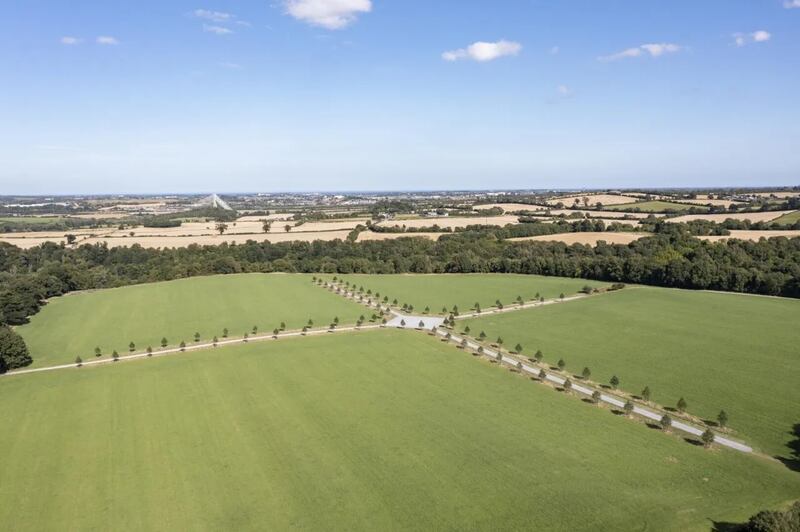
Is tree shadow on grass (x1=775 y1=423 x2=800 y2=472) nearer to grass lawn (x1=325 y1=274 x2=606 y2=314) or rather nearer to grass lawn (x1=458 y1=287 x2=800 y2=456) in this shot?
grass lawn (x1=458 y1=287 x2=800 y2=456)

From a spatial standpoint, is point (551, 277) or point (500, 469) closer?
point (500, 469)

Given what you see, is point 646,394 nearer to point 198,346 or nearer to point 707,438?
point 707,438

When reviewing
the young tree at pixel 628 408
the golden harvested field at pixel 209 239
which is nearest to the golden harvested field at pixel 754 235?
the young tree at pixel 628 408

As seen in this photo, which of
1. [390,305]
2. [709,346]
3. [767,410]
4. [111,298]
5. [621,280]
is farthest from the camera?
[621,280]

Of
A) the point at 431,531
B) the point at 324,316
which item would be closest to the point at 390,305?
the point at 324,316

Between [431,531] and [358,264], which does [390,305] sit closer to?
[358,264]

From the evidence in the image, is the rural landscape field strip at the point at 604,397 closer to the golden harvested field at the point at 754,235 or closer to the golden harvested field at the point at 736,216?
the golden harvested field at the point at 754,235

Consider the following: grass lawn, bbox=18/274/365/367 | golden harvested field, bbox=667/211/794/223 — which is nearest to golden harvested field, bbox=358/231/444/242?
grass lawn, bbox=18/274/365/367
